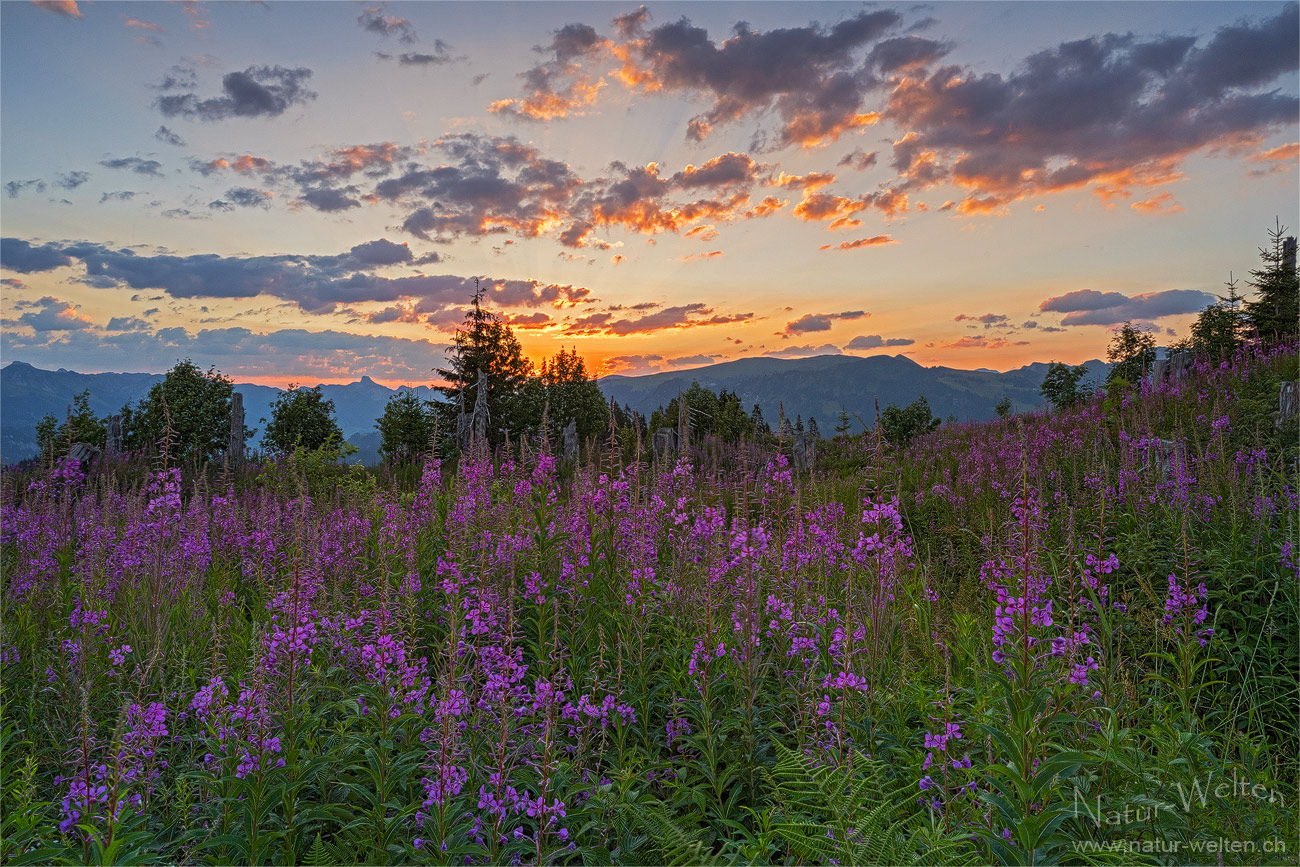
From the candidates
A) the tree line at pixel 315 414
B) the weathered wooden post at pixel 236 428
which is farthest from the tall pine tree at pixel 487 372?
the weathered wooden post at pixel 236 428

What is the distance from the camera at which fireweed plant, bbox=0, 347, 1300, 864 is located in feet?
9.45

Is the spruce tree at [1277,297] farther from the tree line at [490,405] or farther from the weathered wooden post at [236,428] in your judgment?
the weathered wooden post at [236,428]

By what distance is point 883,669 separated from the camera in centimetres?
511

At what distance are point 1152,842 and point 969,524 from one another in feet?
29.8

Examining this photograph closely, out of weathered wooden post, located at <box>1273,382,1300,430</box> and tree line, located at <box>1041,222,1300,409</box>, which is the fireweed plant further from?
tree line, located at <box>1041,222,1300,409</box>

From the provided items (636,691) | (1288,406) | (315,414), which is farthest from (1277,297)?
(315,414)

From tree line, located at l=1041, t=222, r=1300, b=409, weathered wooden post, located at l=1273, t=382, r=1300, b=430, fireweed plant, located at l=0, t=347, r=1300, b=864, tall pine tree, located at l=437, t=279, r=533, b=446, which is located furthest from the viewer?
tall pine tree, located at l=437, t=279, r=533, b=446

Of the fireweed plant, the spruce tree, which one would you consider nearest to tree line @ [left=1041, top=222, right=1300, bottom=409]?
the spruce tree

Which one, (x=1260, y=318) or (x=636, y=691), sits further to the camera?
(x=1260, y=318)

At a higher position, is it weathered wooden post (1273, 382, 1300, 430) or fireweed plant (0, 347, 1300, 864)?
weathered wooden post (1273, 382, 1300, 430)

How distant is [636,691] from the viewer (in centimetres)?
446

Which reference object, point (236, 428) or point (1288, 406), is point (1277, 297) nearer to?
point (1288, 406)

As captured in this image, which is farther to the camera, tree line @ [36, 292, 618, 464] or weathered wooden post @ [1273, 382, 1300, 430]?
tree line @ [36, 292, 618, 464]

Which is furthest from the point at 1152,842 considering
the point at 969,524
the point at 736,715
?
the point at 969,524
